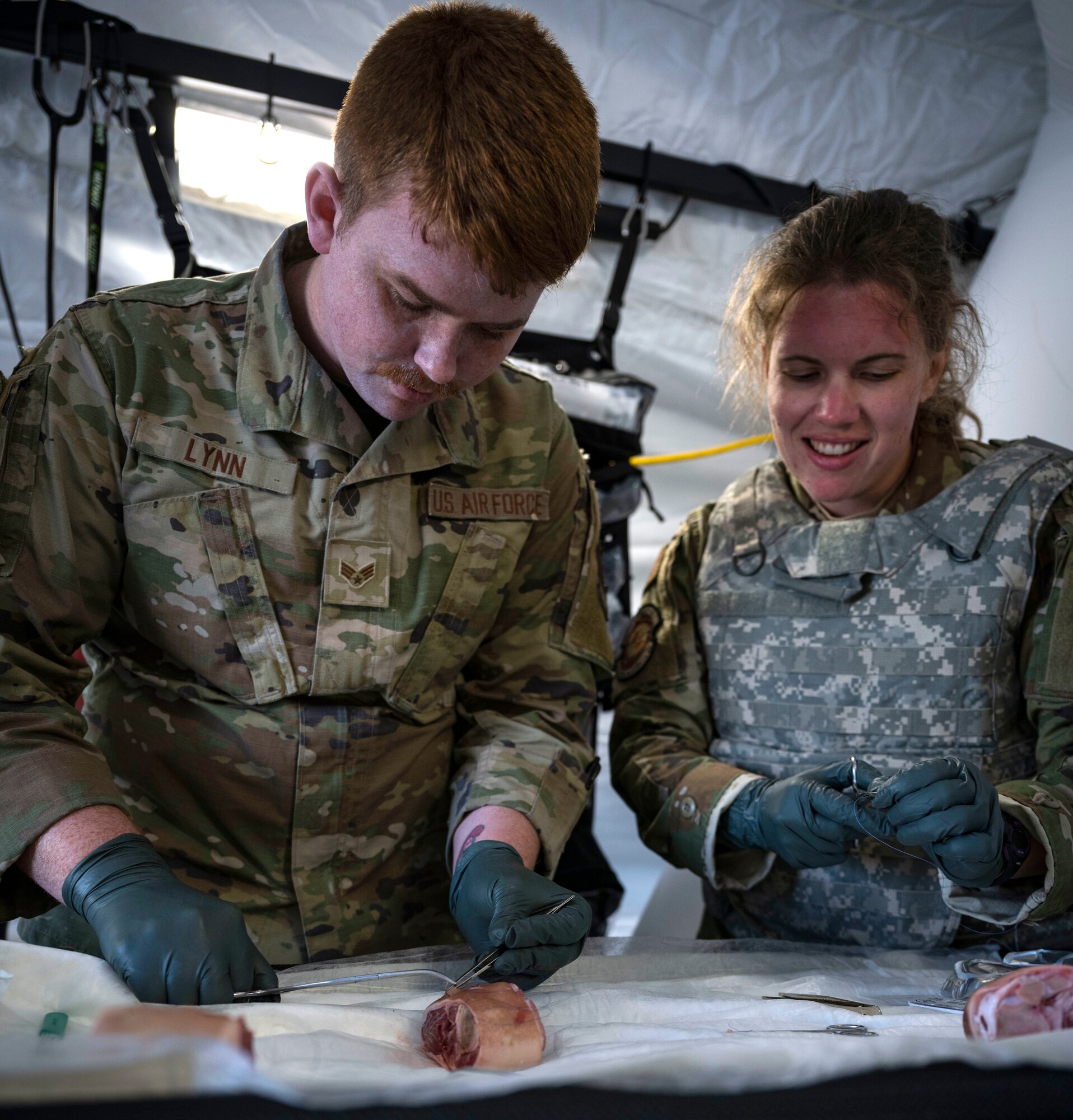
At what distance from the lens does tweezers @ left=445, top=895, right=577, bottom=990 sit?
121cm

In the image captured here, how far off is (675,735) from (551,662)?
0.34m

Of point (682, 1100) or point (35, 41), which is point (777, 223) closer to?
point (35, 41)

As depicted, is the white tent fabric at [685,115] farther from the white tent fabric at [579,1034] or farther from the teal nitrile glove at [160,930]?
the teal nitrile glove at [160,930]

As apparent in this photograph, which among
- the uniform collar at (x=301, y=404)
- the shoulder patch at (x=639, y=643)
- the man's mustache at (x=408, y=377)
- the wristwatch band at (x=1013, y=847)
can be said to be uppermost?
the man's mustache at (x=408, y=377)

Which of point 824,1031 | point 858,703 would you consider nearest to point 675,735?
point 858,703

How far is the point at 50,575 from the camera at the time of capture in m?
1.30

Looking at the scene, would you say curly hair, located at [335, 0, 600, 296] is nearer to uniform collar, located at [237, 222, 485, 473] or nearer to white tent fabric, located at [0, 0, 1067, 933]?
uniform collar, located at [237, 222, 485, 473]

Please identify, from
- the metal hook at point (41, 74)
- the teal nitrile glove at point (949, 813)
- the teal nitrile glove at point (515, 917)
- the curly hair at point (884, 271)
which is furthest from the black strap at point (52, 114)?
the teal nitrile glove at point (949, 813)

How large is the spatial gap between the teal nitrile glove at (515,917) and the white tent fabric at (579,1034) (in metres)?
0.05

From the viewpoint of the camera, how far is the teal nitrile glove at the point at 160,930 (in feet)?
3.49

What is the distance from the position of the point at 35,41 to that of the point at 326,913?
5.87 feet

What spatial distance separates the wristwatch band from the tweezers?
62 cm

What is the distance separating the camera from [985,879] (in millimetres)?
1460

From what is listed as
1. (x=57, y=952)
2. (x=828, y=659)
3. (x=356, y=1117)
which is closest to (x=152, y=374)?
(x=57, y=952)
